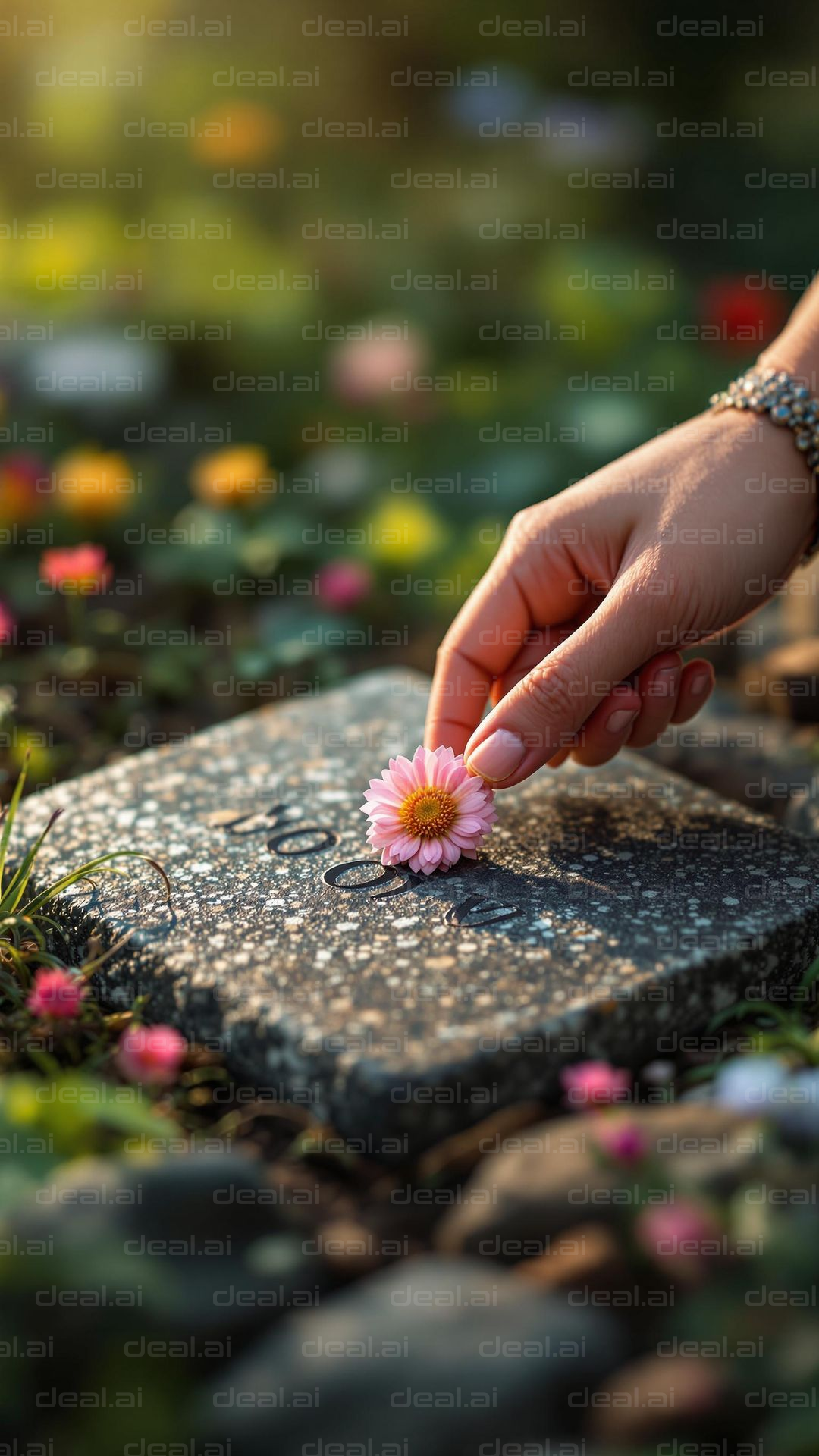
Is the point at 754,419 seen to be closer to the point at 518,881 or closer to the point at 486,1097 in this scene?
the point at 518,881

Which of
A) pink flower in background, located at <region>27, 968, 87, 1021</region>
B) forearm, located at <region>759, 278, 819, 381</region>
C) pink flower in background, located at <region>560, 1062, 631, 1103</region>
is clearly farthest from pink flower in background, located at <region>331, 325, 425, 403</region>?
pink flower in background, located at <region>560, 1062, 631, 1103</region>

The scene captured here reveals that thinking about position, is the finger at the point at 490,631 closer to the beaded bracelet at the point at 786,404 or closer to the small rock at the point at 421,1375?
the beaded bracelet at the point at 786,404

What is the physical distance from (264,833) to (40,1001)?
47 cm

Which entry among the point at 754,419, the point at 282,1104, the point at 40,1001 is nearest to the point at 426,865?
the point at 282,1104

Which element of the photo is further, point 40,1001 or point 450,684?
point 450,684

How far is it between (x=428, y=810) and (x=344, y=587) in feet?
3.81

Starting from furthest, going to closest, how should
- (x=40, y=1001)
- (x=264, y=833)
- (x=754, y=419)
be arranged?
1. (x=754, y=419)
2. (x=264, y=833)
3. (x=40, y=1001)

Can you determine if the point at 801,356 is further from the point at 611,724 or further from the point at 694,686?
the point at 611,724

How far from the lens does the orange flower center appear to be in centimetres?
173

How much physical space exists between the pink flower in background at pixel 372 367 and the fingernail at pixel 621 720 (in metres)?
1.95

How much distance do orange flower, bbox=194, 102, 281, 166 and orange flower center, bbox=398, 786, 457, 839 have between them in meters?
3.25

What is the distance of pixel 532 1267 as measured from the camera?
1.21m

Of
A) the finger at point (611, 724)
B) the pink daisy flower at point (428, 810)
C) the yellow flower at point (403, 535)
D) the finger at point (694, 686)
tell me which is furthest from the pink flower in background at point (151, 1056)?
the yellow flower at point (403, 535)

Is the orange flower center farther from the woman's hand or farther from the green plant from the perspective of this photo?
the green plant
